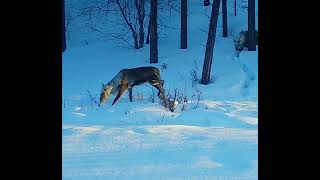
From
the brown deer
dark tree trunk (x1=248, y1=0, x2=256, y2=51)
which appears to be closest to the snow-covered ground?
the brown deer

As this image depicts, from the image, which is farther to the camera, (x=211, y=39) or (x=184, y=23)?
(x=184, y=23)

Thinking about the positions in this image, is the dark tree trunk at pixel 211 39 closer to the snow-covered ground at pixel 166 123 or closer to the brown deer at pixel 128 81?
the snow-covered ground at pixel 166 123

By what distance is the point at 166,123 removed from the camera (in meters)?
9.90

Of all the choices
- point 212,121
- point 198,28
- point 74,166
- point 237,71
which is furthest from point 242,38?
point 74,166

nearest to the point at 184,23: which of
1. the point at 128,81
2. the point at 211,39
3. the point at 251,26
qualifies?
the point at 251,26

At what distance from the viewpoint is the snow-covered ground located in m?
5.45

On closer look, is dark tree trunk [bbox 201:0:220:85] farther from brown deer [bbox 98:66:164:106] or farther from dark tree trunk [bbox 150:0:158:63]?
brown deer [bbox 98:66:164:106]

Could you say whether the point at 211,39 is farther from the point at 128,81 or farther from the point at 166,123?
the point at 166,123

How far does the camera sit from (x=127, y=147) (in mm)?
6598
